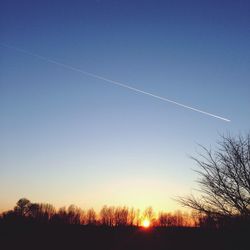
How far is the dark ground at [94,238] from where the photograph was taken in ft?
78.3

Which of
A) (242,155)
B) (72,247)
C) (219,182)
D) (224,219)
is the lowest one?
(72,247)

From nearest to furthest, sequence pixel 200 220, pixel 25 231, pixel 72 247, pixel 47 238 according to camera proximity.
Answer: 1. pixel 200 220
2. pixel 72 247
3. pixel 47 238
4. pixel 25 231

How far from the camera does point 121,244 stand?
27641mm

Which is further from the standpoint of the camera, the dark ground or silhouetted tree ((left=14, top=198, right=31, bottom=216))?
silhouetted tree ((left=14, top=198, right=31, bottom=216))

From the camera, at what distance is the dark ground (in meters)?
23.9

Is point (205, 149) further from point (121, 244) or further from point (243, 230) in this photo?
point (121, 244)

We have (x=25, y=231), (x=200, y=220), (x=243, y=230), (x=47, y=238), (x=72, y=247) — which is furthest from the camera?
(x=25, y=231)

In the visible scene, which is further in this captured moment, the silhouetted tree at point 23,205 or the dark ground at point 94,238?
the silhouetted tree at point 23,205

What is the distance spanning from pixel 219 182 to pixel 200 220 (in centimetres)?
200

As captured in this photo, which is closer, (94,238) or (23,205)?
(94,238)

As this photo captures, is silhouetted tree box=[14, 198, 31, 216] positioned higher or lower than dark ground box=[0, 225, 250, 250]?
higher

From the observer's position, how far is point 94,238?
2919 cm

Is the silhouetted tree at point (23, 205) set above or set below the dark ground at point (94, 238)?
above

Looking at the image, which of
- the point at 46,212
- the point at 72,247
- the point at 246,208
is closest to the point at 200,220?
the point at 246,208
